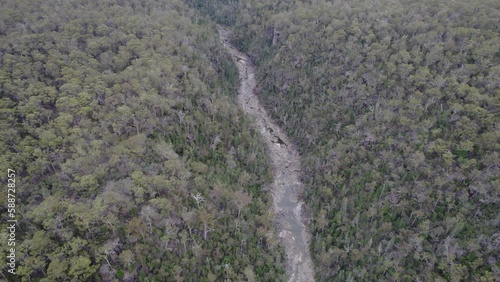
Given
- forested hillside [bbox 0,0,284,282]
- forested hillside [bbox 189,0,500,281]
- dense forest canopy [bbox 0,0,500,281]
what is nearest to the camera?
forested hillside [bbox 0,0,284,282]

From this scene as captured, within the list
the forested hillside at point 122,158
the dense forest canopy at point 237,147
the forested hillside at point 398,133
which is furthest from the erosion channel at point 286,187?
the forested hillside at point 122,158

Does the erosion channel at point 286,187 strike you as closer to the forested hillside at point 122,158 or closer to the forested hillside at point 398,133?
the forested hillside at point 398,133

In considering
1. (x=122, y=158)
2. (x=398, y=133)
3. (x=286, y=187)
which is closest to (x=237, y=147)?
(x=286, y=187)

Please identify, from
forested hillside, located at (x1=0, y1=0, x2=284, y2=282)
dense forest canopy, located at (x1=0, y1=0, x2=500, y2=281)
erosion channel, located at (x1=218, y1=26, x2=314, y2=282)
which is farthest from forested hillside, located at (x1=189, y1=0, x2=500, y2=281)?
forested hillside, located at (x1=0, y1=0, x2=284, y2=282)

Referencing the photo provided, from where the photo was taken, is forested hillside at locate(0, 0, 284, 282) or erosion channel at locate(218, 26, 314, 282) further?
erosion channel at locate(218, 26, 314, 282)

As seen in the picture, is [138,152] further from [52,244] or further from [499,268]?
[499,268]

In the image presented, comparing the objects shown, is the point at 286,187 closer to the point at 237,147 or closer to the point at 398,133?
the point at 237,147

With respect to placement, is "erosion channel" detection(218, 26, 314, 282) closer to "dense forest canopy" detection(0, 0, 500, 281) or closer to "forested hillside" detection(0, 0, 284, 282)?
"dense forest canopy" detection(0, 0, 500, 281)
